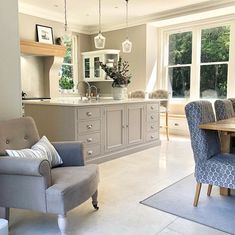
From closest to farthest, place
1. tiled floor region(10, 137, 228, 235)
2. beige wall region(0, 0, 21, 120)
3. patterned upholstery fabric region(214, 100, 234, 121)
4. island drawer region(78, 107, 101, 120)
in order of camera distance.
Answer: tiled floor region(10, 137, 228, 235) → beige wall region(0, 0, 21, 120) → patterned upholstery fabric region(214, 100, 234, 121) → island drawer region(78, 107, 101, 120)

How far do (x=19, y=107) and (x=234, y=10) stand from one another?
485 cm

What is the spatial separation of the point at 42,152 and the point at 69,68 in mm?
5497

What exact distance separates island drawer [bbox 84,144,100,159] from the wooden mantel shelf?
10.3ft

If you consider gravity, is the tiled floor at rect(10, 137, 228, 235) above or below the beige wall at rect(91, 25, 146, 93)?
below

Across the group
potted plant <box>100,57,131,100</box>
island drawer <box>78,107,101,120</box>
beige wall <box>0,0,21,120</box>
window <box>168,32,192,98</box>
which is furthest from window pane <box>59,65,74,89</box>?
beige wall <box>0,0,21,120</box>

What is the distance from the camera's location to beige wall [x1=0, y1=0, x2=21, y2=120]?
257 centimetres

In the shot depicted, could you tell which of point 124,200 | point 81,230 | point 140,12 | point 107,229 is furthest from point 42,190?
point 140,12

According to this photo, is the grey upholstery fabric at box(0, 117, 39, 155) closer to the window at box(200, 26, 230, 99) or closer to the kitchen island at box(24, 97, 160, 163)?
the kitchen island at box(24, 97, 160, 163)

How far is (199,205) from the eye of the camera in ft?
8.32

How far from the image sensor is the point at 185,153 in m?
4.61

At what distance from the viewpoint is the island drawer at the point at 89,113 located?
3.64 m

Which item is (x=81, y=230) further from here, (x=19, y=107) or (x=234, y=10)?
(x=234, y=10)

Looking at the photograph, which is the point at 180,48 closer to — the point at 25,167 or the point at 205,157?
the point at 205,157

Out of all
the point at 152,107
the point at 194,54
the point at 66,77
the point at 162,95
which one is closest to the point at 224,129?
the point at 152,107
